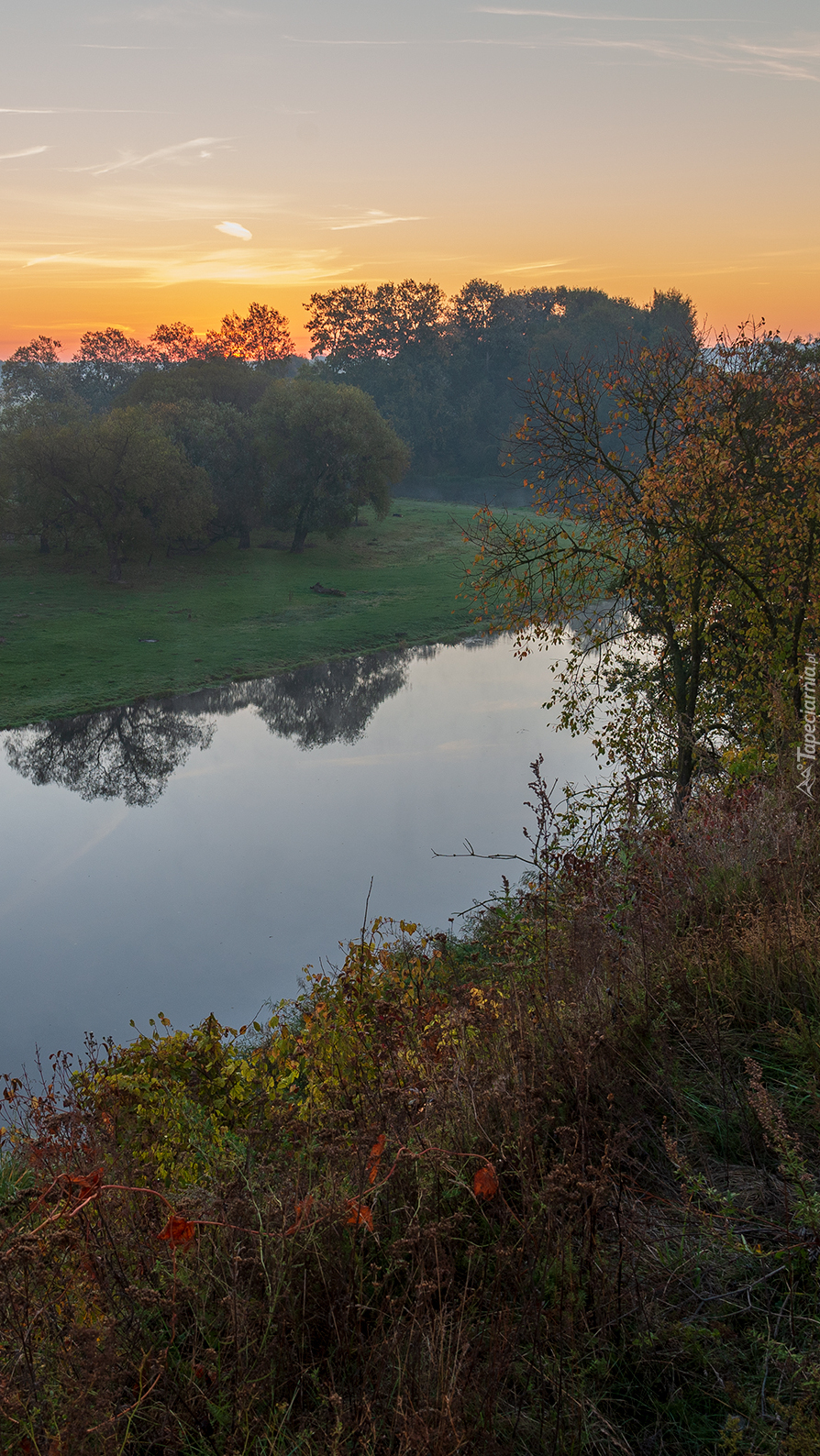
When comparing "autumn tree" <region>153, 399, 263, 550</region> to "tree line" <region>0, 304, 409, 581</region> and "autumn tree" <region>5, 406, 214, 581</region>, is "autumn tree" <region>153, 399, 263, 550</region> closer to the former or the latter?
"tree line" <region>0, 304, 409, 581</region>

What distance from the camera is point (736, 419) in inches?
505

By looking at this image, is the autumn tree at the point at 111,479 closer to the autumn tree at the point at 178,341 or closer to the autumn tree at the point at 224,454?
the autumn tree at the point at 224,454

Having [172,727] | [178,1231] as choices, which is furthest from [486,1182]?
[172,727]

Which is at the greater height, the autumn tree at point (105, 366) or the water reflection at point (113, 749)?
the autumn tree at point (105, 366)

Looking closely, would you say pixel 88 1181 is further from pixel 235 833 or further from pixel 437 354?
pixel 437 354

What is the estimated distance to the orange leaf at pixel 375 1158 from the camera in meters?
3.22

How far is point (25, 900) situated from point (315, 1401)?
16909 mm

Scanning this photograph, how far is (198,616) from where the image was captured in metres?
42.0

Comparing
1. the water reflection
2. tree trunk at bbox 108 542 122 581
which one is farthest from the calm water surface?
tree trunk at bbox 108 542 122 581

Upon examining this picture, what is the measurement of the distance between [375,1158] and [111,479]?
4459cm

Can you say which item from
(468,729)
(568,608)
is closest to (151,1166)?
(568,608)

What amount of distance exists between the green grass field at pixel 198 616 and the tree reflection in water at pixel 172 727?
1189 millimetres

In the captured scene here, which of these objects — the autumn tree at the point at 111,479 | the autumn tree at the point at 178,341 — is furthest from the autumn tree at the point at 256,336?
the autumn tree at the point at 111,479

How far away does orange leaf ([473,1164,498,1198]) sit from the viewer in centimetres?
309
